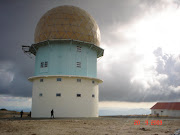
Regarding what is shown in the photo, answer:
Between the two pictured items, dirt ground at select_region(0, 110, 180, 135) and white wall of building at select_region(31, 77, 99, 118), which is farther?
white wall of building at select_region(31, 77, 99, 118)

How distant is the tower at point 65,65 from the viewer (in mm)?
27359

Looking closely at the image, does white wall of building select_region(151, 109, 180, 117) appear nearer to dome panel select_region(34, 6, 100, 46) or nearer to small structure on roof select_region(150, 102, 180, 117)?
small structure on roof select_region(150, 102, 180, 117)

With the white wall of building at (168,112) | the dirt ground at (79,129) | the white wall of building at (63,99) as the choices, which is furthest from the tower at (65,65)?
the white wall of building at (168,112)

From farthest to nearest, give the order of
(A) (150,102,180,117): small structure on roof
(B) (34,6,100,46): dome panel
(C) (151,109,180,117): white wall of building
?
1. (A) (150,102,180,117): small structure on roof
2. (C) (151,109,180,117): white wall of building
3. (B) (34,6,100,46): dome panel

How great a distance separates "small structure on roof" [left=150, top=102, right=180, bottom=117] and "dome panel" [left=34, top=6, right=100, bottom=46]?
31759mm

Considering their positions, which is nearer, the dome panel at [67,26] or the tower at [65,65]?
the tower at [65,65]

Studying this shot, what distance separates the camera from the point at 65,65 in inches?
1126

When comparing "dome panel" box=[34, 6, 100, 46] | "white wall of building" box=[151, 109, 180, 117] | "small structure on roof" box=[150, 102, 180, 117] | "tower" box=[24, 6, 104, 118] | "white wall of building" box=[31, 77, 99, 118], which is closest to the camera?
"white wall of building" box=[31, 77, 99, 118]


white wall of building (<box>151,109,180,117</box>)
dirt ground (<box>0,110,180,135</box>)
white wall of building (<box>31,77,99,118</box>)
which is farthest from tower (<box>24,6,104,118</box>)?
white wall of building (<box>151,109,180,117</box>)

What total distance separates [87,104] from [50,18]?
13720mm

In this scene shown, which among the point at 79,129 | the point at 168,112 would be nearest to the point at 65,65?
the point at 79,129

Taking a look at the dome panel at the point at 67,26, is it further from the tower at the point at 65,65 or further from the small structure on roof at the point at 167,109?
the small structure on roof at the point at 167,109

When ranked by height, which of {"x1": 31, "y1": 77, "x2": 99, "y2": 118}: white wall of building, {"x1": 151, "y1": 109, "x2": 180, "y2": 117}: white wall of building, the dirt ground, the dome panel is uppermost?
the dome panel

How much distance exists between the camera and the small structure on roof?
51.0 m
